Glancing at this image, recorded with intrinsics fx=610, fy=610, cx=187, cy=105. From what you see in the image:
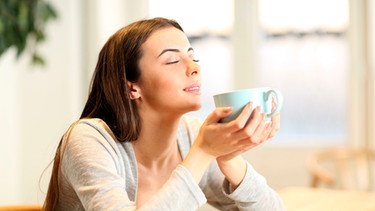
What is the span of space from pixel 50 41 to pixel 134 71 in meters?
2.98

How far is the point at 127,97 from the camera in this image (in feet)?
4.28

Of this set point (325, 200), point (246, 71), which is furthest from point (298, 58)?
point (325, 200)

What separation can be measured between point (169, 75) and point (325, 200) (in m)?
0.92

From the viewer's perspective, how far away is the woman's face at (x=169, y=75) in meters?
1.24

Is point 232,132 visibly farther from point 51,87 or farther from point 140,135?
point 51,87

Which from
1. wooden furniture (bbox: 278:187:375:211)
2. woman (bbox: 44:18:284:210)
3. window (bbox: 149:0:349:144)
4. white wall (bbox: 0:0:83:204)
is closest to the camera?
woman (bbox: 44:18:284:210)

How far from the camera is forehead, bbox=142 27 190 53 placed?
4.25 ft

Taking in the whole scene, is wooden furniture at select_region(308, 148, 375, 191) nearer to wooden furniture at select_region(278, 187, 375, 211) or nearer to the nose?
wooden furniture at select_region(278, 187, 375, 211)

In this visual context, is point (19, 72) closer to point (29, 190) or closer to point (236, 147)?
point (29, 190)

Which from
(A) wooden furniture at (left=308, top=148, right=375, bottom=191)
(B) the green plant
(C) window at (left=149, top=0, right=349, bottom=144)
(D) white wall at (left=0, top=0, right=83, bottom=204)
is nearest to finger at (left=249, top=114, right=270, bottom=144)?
(A) wooden furniture at (left=308, top=148, right=375, bottom=191)

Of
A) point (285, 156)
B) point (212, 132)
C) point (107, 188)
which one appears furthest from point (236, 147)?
point (285, 156)

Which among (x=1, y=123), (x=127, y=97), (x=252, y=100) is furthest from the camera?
(x=1, y=123)

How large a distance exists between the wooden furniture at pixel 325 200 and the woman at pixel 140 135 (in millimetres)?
486

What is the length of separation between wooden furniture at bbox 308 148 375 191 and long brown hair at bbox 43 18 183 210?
4.81 feet
